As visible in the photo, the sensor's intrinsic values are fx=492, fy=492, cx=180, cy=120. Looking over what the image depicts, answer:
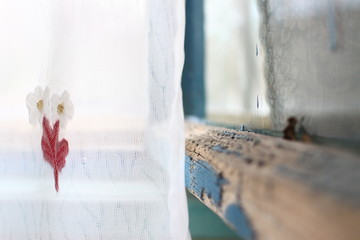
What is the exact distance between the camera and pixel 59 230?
0.60 m

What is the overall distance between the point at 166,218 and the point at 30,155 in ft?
0.61

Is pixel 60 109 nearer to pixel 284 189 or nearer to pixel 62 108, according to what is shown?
pixel 62 108

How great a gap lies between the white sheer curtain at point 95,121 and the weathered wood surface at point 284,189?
89 millimetres

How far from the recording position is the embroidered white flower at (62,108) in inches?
23.8

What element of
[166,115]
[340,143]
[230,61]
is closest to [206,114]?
[230,61]

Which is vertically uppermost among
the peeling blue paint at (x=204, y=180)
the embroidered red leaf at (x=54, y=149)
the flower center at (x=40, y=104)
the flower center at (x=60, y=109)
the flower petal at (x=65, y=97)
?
→ the flower petal at (x=65, y=97)

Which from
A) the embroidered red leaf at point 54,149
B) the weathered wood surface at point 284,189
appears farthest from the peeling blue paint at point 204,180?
the embroidered red leaf at point 54,149

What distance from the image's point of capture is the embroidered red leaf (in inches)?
23.8

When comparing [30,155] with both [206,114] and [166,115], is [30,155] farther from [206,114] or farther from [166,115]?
[206,114]

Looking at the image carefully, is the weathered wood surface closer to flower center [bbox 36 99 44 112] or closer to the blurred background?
the blurred background

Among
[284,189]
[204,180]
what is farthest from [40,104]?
[284,189]

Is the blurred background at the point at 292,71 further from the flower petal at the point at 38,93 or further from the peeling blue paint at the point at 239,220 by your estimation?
the flower petal at the point at 38,93

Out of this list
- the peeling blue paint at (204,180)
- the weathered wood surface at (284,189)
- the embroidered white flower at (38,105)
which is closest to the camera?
the weathered wood surface at (284,189)

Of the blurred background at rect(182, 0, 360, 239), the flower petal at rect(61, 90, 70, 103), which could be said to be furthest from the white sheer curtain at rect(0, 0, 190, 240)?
the blurred background at rect(182, 0, 360, 239)
